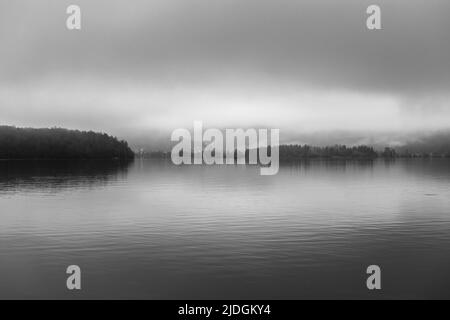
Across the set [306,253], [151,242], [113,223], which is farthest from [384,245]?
[113,223]

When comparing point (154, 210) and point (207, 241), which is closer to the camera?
A: point (207, 241)

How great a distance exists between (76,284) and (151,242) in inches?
673

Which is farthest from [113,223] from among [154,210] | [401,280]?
[401,280]

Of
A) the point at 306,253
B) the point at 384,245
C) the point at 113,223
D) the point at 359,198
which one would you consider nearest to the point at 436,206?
the point at 359,198

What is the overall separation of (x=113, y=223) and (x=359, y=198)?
58.1 meters
